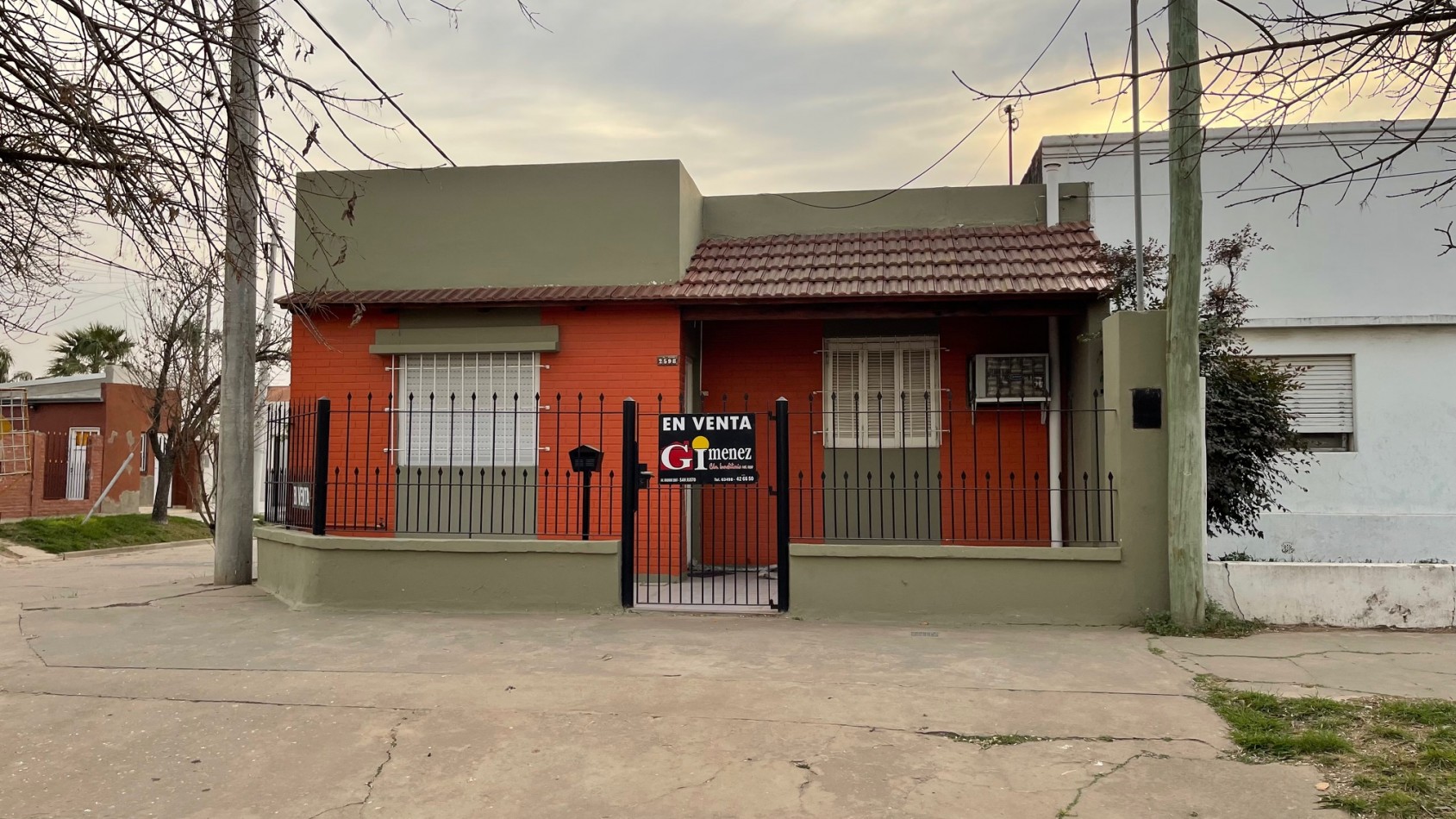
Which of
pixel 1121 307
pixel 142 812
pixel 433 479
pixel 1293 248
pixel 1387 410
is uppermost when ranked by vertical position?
pixel 1293 248

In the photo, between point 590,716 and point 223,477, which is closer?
point 590,716

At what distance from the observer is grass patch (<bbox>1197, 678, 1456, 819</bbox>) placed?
4.21 meters

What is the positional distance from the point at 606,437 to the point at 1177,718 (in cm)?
630

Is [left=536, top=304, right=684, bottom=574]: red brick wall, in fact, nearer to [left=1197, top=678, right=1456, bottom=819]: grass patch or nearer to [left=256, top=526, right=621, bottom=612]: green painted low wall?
[left=256, top=526, right=621, bottom=612]: green painted low wall

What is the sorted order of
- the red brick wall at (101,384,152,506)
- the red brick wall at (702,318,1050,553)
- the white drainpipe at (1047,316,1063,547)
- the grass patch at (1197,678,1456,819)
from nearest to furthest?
the grass patch at (1197,678,1456,819) → the white drainpipe at (1047,316,1063,547) → the red brick wall at (702,318,1050,553) → the red brick wall at (101,384,152,506)

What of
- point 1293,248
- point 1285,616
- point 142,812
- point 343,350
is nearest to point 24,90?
point 142,812

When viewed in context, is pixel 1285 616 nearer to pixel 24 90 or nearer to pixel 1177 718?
pixel 1177 718

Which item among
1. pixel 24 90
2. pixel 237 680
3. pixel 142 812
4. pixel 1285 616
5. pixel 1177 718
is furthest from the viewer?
pixel 1285 616

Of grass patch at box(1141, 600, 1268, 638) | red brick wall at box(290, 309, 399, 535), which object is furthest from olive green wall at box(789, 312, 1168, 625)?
red brick wall at box(290, 309, 399, 535)

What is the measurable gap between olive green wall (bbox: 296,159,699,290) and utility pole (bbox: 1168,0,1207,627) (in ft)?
15.8

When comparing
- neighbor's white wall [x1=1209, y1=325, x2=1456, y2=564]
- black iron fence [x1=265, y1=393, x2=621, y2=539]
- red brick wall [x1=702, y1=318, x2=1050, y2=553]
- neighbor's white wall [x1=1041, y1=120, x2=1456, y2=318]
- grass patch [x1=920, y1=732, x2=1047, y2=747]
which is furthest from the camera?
neighbor's white wall [x1=1041, y1=120, x2=1456, y2=318]

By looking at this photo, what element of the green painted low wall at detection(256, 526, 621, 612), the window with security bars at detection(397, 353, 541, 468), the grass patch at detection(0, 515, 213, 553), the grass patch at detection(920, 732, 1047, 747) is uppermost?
the window with security bars at detection(397, 353, 541, 468)

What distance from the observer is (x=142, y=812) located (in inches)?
168

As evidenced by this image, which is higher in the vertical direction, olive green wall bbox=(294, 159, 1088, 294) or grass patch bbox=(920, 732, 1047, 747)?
olive green wall bbox=(294, 159, 1088, 294)
